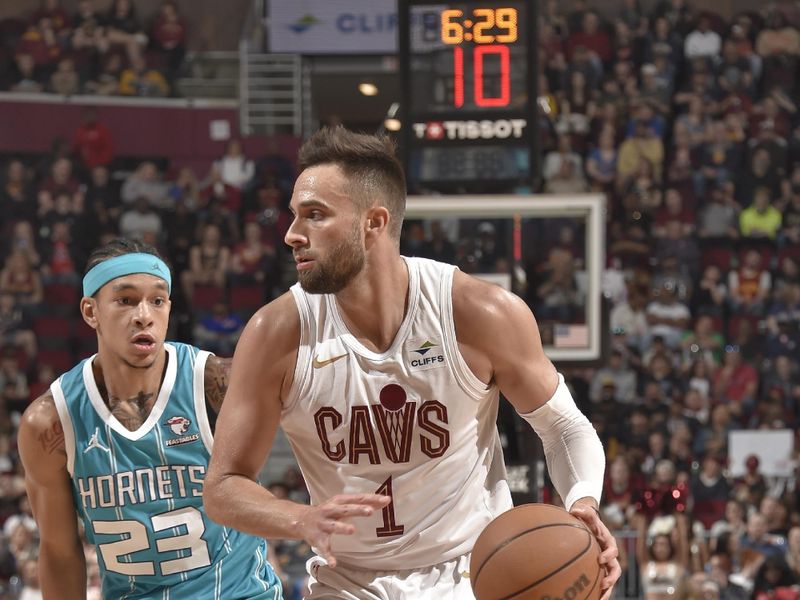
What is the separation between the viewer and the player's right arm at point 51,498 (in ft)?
13.1

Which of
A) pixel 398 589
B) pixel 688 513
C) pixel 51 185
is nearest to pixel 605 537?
pixel 398 589

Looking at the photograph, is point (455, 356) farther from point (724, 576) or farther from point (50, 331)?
point (50, 331)

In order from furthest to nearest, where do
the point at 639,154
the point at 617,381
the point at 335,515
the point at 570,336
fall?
the point at 639,154 → the point at 617,381 → the point at 570,336 → the point at 335,515

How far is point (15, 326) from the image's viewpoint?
13102 millimetres

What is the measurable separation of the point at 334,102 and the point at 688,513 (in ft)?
30.3

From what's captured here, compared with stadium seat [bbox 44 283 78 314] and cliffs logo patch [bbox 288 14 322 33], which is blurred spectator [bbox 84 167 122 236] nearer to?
stadium seat [bbox 44 283 78 314]

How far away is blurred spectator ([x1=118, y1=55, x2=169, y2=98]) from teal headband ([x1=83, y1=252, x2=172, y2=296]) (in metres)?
12.5

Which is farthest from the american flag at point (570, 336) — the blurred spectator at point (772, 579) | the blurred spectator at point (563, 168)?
the blurred spectator at point (563, 168)

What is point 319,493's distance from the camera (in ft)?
11.9

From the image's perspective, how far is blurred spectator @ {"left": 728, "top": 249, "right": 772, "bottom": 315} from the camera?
13242 millimetres

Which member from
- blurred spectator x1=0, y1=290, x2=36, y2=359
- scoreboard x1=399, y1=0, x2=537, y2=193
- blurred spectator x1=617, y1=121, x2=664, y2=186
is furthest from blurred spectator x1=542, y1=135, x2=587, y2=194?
blurred spectator x1=0, y1=290, x2=36, y2=359

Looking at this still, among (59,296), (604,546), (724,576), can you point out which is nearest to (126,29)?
(59,296)

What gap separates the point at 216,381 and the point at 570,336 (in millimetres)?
5422

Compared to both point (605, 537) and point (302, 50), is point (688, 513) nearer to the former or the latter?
point (605, 537)
